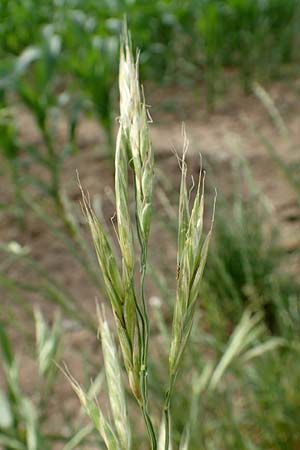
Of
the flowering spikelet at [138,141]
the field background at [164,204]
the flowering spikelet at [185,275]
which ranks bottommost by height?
the field background at [164,204]

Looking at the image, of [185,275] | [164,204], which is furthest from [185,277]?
[164,204]

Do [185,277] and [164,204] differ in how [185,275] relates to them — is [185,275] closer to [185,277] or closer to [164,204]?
[185,277]

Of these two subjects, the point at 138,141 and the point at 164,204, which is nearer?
the point at 138,141

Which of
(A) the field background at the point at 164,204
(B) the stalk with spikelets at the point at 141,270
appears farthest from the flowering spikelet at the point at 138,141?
(A) the field background at the point at 164,204

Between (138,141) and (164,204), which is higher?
(138,141)

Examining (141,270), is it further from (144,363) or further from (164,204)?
(164,204)

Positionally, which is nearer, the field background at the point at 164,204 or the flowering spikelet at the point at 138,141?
the flowering spikelet at the point at 138,141

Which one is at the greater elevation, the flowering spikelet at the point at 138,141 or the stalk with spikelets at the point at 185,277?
the flowering spikelet at the point at 138,141

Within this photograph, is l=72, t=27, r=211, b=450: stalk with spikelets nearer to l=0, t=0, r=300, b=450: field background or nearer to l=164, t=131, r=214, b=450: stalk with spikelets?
l=164, t=131, r=214, b=450: stalk with spikelets

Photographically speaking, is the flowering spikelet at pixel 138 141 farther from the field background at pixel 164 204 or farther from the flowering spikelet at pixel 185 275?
the field background at pixel 164 204
